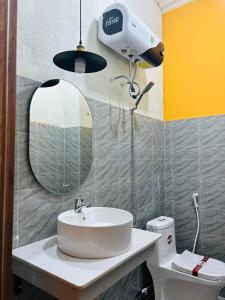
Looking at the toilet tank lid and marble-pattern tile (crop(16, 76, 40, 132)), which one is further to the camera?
the toilet tank lid

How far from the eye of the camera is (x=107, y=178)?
5.24 feet

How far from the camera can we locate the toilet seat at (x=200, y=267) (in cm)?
160

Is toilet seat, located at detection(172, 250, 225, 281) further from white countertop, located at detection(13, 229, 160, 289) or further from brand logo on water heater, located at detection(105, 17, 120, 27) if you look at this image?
brand logo on water heater, located at detection(105, 17, 120, 27)

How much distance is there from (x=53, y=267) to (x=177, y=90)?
1.96 meters

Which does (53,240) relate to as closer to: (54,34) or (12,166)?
(12,166)

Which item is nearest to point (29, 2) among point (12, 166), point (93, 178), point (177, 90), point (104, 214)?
point (12, 166)

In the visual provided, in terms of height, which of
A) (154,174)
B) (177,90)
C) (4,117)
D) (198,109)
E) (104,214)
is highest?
(177,90)

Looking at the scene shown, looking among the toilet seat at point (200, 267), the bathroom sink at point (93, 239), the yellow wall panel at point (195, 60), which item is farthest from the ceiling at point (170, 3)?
the toilet seat at point (200, 267)

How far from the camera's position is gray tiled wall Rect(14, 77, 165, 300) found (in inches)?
43.4

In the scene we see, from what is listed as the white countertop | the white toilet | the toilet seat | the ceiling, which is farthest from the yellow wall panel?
the white countertop

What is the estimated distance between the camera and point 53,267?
2.97 ft

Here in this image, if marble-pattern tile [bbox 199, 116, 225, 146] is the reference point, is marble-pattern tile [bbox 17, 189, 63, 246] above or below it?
below

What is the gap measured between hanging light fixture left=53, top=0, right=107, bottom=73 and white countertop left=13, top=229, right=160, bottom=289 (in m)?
0.88

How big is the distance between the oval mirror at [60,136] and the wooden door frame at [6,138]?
0.71 feet
